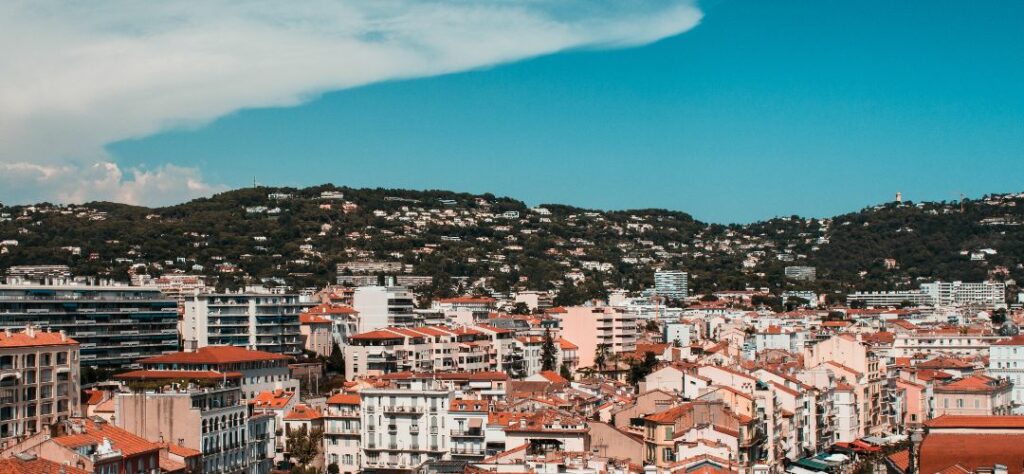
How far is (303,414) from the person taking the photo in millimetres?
75938

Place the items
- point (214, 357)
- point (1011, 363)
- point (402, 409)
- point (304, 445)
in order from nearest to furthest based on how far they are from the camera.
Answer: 1. point (402, 409)
2. point (304, 445)
3. point (214, 357)
4. point (1011, 363)

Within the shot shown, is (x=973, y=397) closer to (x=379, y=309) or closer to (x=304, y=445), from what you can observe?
(x=304, y=445)

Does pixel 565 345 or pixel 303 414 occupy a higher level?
pixel 565 345

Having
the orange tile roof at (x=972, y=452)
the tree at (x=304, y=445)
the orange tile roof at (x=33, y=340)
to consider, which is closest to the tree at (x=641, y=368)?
the tree at (x=304, y=445)

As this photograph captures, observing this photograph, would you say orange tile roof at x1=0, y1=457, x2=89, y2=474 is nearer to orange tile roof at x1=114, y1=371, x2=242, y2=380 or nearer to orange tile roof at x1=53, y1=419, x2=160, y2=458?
orange tile roof at x1=53, y1=419, x2=160, y2=458

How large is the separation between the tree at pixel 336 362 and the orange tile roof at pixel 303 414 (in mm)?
32493

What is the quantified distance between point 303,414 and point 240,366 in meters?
12.8

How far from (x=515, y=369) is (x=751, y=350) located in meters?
20.1

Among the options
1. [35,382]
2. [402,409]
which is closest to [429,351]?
[402,409]

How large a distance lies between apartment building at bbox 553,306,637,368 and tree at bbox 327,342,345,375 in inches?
957

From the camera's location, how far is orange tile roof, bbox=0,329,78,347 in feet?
237

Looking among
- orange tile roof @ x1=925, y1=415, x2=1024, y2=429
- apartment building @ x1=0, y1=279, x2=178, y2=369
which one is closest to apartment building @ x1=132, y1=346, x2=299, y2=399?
apartment building @ x1=0, y1=279, x2=178, y2=369

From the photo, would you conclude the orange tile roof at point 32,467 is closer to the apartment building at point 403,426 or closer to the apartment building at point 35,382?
the apartment building at point 35,382

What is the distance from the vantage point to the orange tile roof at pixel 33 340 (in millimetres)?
72125
